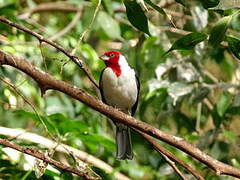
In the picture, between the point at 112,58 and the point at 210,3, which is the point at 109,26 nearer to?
the point at 112,58

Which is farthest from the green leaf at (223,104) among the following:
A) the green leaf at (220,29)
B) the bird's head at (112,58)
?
the green leaf at (220,29)

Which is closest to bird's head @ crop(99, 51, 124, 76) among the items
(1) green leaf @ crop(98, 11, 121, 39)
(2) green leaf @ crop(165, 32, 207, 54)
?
(1) green leaf @ crop(98, 11, 121, 39)

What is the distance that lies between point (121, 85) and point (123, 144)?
1.66ft

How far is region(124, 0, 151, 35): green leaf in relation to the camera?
7.02 ft

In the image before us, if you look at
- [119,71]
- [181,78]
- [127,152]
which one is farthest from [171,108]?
[127,152]

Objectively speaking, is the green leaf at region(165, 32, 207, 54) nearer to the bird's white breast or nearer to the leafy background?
the leafy background

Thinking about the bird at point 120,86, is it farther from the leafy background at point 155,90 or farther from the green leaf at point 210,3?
the green leaf at point 210,3

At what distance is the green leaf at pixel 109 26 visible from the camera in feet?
15.6

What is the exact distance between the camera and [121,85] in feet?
13.3

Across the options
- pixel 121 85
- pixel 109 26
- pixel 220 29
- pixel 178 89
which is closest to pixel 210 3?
pixel 220 29

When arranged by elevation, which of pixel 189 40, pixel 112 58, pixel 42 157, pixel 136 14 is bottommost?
pixel 112 58

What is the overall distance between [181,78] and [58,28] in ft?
10.2

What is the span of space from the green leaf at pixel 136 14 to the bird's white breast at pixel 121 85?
6.14 ft

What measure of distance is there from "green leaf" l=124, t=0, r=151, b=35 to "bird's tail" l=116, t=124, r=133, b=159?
4.94 feet
